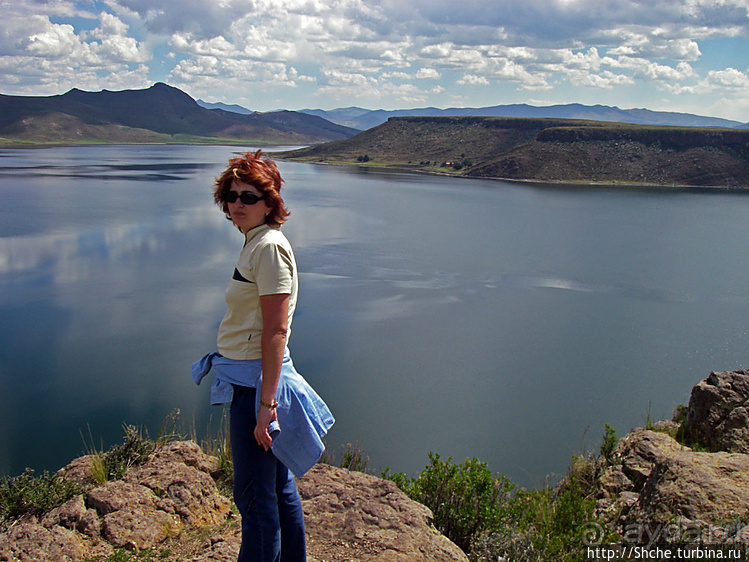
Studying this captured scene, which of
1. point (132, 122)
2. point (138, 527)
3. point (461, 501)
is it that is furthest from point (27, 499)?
point (132, 122)

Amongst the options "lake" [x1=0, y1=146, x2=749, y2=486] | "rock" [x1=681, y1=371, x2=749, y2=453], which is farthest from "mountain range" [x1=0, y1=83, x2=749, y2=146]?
"rock" [x1=681, y1=371, x2=749, y2=453]

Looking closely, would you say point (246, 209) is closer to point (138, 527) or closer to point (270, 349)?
point (270, 349)

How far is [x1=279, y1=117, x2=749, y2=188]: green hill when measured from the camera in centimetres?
5669

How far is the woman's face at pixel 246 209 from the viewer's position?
2361mm

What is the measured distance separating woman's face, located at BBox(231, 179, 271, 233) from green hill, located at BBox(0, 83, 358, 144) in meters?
123

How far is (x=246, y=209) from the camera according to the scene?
236cm

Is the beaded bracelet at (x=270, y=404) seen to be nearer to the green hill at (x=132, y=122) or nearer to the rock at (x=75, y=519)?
the rock at (x=75, y=519)

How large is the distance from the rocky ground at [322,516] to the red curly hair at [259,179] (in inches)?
62.4

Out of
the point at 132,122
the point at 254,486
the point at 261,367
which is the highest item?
the point at 132,122

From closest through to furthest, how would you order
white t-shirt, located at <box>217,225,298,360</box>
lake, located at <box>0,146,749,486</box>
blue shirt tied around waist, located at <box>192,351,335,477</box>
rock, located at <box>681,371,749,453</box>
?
1. white t-shirt, located at <box>217,225,298,360</box>
2. blue shirt tied around waist, located at <box>192,351,335,477</box>
3. rock, located at <box>681,371,749,453</box>
4. lake, located at <box>0,146,749,486</box>

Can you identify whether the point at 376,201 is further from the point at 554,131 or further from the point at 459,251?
the point at 554,131

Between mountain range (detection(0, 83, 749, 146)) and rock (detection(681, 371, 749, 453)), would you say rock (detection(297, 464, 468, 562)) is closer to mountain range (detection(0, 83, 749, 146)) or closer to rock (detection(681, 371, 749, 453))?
rock (detection(681, 371, 749, 453))

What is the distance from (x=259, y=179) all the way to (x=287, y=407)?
2.91 ft

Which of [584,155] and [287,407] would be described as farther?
[584,155]
